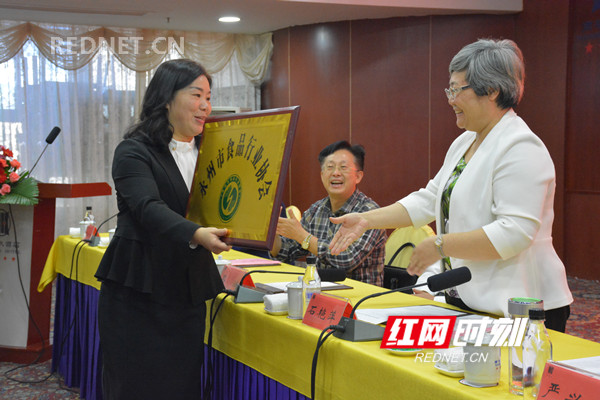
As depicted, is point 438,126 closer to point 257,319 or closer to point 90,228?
point 90,228

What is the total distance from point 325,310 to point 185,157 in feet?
2.28

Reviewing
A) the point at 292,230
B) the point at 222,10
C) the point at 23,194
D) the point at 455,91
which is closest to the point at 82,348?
the point at 23,194

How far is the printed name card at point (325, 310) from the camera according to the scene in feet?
5.33

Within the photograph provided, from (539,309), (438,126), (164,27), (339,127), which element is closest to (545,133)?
(438,126)

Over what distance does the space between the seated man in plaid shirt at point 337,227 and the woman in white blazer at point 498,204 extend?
99 centimetres

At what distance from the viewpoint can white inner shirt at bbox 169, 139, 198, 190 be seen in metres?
1.98

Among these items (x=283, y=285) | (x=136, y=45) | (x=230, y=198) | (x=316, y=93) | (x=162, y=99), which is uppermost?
(x=136, y=45)

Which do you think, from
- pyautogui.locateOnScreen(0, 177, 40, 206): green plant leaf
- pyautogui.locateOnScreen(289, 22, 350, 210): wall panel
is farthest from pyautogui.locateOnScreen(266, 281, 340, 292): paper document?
pyautogui.locateOnScreen(289, 22, 350, 210): wall panel

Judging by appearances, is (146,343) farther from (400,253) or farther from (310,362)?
(400,253)

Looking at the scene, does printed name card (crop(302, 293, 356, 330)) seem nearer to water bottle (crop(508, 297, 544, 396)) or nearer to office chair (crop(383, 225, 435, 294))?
water bottle (crop(508, 297, 544, 396))

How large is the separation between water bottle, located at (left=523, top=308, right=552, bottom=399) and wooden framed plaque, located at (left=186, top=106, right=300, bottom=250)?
27.2 inches

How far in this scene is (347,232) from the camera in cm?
206

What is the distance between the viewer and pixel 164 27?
24.8 ft

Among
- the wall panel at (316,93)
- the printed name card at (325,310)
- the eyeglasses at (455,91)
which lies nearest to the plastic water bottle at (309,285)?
the printed name card at (325,310)
